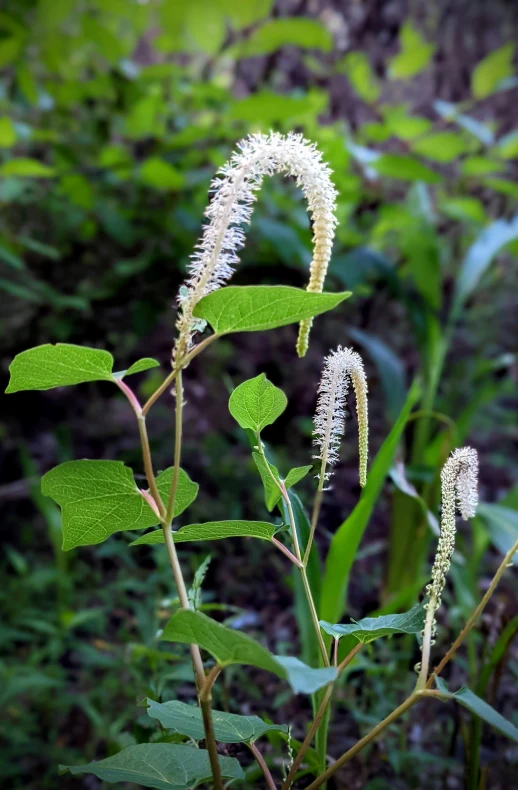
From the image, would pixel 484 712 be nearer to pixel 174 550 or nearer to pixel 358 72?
pixel 174 550

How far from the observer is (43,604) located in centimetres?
123

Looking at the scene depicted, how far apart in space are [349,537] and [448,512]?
10.3 inches

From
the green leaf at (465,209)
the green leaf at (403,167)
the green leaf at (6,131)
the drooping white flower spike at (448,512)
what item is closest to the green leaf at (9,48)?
the green leaf at (6,131)

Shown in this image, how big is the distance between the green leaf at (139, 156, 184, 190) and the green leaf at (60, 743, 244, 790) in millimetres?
1038

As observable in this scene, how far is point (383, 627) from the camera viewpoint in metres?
0.36

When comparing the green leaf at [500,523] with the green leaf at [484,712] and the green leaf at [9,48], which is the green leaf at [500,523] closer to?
the green leaf at [484,712]

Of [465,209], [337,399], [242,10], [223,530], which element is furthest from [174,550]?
[465,209]

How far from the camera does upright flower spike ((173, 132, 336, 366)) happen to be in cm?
35

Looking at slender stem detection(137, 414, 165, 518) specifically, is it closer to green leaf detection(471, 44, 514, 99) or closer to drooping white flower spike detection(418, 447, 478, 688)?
drooping white flower spike detection(418, 447, 478, 688)

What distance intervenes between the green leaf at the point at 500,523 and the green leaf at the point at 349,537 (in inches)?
14.0

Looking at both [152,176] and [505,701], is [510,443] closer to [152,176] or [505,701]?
[505,701]

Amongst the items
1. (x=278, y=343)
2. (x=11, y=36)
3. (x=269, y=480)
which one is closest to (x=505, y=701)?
(x=269, y=480)

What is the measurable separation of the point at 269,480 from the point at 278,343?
1.32 meters

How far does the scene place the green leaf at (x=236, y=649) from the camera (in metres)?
0.28
